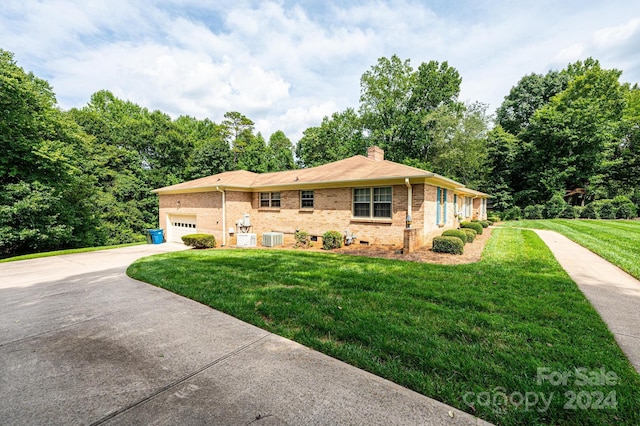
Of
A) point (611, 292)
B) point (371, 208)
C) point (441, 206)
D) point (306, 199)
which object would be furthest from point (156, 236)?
point (611, 292)

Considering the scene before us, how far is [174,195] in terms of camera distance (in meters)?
16.9

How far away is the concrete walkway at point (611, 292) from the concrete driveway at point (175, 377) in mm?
3140

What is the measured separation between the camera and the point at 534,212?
88.0 feet

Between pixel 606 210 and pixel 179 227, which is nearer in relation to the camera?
pixel 179 227

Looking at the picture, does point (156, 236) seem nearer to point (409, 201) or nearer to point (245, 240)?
point (245, 240)

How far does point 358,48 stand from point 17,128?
1824 centimetres

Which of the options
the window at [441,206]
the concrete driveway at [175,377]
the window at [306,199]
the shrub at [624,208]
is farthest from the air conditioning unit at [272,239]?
the shrub at [624,208]

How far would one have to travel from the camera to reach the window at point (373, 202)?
35.6 ft

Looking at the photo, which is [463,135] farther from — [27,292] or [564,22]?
[27,292]

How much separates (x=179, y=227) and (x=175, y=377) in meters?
15.9

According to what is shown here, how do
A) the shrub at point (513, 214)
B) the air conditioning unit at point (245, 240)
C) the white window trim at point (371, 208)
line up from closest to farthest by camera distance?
the white window trim at point (371, 208)
the air conditioning unit at point (245, 240)
the shrub at point (513, 214)

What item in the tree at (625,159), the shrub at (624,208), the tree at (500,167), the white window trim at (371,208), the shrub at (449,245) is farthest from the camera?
the tree at (500,167)

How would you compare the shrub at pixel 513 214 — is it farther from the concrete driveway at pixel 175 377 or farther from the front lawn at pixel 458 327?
the concrete driveway at pixel 175 377

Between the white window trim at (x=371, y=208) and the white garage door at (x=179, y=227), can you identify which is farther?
the white garage door at (x=179, y=227)
